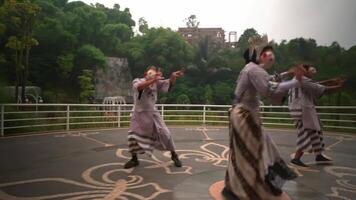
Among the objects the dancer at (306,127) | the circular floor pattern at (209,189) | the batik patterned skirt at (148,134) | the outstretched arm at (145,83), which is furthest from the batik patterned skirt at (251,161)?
the dancer at (306,127)

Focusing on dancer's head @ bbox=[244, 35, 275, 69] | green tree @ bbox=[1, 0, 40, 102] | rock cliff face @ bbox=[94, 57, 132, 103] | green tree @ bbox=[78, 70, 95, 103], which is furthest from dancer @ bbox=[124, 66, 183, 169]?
rock cliff face @ bbox=[94, 57, 132, 103]

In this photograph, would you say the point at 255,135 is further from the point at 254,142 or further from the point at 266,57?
the point at 266,57

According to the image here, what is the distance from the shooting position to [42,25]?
2630 centimetres

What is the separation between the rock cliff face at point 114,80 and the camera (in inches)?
1123

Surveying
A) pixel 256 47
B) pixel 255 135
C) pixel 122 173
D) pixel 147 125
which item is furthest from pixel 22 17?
pixel 255 135

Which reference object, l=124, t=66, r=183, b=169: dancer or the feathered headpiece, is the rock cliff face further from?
the feathered headpiece

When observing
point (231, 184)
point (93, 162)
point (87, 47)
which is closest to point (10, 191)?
point (93, 162)

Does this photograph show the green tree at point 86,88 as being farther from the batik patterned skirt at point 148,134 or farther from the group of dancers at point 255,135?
the group of dancers at point 255,135

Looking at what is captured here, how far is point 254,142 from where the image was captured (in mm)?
3088

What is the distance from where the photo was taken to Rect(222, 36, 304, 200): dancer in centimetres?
301

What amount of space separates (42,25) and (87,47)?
3644mm

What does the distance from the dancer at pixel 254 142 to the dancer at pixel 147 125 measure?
1906mm

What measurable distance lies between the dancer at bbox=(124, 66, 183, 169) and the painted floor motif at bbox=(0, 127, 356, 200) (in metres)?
0.30

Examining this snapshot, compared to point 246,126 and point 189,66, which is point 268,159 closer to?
point 246,126
